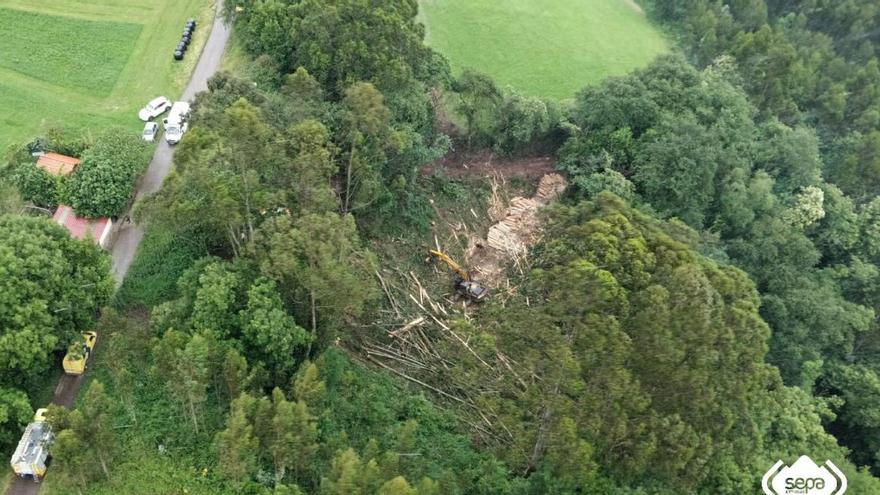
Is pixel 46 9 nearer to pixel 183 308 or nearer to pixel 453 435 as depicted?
pixel 183 308

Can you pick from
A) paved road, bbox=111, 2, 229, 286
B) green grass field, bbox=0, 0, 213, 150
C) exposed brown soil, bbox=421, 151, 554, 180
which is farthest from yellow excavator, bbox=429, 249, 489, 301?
green grass field, bbox=0, 0, 213, 150

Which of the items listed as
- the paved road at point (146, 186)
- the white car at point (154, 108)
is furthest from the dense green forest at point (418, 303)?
the white car at point (154, 108)

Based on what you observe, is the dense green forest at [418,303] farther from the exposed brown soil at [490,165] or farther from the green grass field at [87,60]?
→ the green grass field at [87,60]

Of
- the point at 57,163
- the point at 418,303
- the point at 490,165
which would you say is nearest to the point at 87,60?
the point at 57,163

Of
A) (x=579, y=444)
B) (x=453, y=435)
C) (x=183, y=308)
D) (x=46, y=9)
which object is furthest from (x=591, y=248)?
(x=46, y=9)

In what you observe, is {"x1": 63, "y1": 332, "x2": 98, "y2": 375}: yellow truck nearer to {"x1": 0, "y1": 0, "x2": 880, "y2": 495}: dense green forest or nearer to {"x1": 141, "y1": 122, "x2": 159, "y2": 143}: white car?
{"x1": 0, "y1": 0, "x2": 880, "y2": 495}: dense green forest

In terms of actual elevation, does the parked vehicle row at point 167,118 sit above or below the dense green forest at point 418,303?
below

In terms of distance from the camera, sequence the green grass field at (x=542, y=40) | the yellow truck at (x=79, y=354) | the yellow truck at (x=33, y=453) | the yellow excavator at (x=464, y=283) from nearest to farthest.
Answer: the yellow truck at (x=33, y=453) → the yellow truck at (x=79, y=354) → the yellow excavator at (x=464, y=283) → the green grass field at (x=542, y=40)
